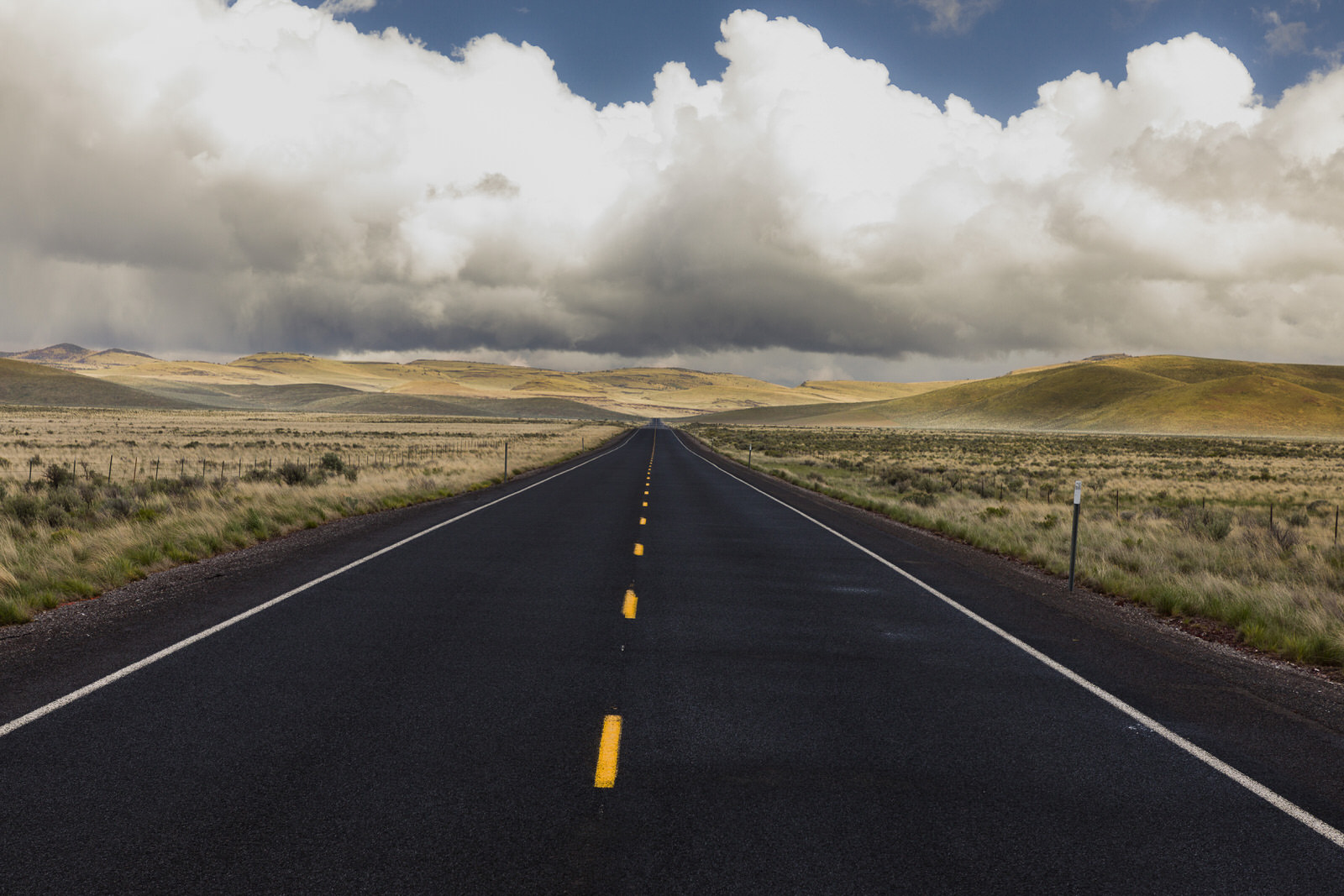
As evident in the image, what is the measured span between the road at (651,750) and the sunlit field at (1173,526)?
5.06 feet

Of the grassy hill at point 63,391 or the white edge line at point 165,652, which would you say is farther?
the grassy hill at point 63,391

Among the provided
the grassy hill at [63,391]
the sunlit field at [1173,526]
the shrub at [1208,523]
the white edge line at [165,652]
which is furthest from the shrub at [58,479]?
the grassy hill at [63,391]

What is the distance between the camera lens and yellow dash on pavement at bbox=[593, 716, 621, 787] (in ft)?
14.7

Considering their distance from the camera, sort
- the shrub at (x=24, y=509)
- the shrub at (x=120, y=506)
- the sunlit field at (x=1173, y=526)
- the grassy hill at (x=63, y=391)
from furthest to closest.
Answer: the grassy hill at (x=63, y=391) < the shrub at (x=120, y=506) < the shrub at (x=24, y=509) < the sunlit field at (x=1173, y=526)

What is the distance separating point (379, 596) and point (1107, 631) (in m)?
8.35

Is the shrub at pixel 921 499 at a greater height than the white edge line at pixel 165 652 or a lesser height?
lesser

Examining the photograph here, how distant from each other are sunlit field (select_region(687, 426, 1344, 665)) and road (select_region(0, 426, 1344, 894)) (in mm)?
1541

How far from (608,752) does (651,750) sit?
274 millimetres

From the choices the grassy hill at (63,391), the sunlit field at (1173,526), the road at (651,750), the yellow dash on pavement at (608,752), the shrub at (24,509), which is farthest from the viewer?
the grassy hill at (63,391)

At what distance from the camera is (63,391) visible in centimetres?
18025

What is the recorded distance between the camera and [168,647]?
711 centimetres

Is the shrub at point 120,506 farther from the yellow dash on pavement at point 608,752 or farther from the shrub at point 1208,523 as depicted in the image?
the shrub at point 1208,523

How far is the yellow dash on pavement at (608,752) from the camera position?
4.48 metres

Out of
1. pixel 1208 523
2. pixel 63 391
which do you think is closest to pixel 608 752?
pixel 1208 523
